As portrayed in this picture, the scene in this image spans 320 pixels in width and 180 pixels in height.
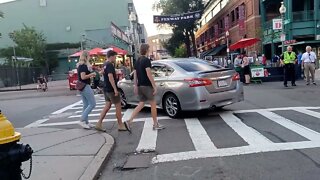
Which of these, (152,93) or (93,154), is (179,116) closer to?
(152,93)

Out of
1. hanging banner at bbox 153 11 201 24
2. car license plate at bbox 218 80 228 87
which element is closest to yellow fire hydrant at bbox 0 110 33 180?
car license plate at bbox 218 80 228 87

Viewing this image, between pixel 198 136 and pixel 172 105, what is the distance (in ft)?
8.29

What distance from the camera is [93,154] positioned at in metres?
6.75

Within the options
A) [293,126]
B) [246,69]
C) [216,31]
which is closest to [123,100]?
[293,126]

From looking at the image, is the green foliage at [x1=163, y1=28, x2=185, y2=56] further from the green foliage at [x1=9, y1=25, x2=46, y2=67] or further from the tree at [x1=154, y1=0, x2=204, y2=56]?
the green foliage at [x1=9, y1=25, x2=46, y2=67]

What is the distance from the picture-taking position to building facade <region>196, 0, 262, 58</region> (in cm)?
4234

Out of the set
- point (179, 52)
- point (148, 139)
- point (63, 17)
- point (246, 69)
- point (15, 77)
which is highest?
point (63, 17)

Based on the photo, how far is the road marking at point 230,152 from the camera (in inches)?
253

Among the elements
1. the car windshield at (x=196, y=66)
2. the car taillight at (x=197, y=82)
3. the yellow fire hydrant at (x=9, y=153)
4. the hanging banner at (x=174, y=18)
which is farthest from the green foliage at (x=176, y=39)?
the yellow fire hydrant at (x=9, y=153)

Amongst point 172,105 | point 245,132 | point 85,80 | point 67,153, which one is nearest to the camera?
point 67,153

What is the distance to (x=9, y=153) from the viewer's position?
359cm

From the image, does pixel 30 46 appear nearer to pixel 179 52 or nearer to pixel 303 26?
pixel 179 52

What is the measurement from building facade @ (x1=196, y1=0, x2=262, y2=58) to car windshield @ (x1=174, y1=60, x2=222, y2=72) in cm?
1832

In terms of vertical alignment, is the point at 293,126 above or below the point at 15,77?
below
